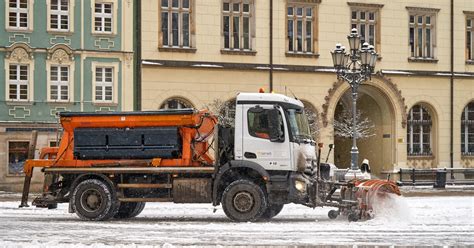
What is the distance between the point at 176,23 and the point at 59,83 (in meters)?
5.66

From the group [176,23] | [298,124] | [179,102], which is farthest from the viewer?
[179,102]

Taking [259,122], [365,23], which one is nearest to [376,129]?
[365,23]

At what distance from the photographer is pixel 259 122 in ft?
74.0

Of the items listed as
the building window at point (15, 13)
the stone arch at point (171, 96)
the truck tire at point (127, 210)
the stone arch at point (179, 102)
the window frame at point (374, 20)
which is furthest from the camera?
the window frame at point (374, 20)

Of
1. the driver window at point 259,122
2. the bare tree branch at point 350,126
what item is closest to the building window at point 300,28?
the bare tree branch at point 350,126

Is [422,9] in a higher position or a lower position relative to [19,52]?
higher

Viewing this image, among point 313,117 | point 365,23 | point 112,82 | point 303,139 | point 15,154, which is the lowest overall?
point 15,154

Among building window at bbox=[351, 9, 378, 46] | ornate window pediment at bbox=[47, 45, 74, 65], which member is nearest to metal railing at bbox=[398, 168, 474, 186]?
building window at bbox=[351, 9, 378, 46]

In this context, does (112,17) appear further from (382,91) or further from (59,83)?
(382,91)

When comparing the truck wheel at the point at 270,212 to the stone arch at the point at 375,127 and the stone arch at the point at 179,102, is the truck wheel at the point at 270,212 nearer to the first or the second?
the stone arch at the point at 179,102

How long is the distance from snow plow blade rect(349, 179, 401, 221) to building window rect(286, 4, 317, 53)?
20997 millimetres

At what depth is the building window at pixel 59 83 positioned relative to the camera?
39500 millimetres

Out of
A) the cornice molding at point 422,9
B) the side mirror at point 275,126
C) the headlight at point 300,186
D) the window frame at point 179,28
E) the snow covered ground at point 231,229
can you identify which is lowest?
the snow covered ground at point 231,229

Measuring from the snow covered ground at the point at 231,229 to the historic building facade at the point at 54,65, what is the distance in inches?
467
